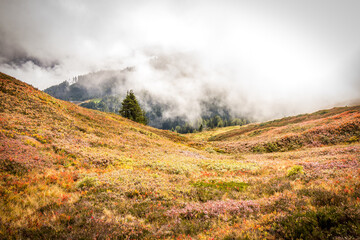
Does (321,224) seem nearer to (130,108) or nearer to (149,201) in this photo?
(149,201)

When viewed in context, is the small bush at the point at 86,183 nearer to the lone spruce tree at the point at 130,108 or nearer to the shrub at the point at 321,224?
the shrub at the point at 321,224

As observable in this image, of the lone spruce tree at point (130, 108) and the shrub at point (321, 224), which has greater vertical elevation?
the lone spruce tree at point (130, 108)

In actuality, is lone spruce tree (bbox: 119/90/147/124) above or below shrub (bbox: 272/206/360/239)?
above

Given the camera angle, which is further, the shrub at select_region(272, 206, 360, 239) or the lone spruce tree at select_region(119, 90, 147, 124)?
the lone spruce tree at select_region(119, 90, 147, 124)

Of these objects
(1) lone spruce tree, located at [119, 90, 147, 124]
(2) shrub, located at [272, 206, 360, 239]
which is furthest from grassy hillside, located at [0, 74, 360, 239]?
(1) lone spruce tree, located at [119, 90, 147, 124]

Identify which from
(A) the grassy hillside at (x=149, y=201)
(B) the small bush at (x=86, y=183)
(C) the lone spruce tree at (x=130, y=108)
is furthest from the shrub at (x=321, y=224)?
(C) the lone spruce tree at (x=130, y=108)

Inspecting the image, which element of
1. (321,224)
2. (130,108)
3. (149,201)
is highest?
(130,108)

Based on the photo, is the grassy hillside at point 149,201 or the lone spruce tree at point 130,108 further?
the lone spruce tree at point 130,108

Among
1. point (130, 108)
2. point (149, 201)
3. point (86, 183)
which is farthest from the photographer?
point (130, 108)

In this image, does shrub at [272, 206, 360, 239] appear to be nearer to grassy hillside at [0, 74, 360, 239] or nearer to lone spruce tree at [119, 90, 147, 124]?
grassy hillside at [0, 74, 360, 239]

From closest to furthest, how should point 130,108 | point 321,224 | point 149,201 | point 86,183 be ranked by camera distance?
point 321,224, point 149,201, point 86,183, point 130,108

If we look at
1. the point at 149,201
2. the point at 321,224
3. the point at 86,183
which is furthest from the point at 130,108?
the point at 321,224

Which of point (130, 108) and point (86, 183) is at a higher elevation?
point (130, 108)

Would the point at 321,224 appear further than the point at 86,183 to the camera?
No
